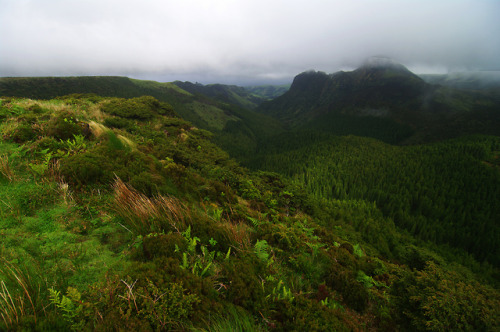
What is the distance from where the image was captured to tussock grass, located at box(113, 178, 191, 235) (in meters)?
4.92

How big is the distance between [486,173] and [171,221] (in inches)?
5746

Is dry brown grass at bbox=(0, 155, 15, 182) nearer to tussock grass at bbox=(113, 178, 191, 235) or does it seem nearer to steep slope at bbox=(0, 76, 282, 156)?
tussock grass at bbox=(113, 178, 191, 235)

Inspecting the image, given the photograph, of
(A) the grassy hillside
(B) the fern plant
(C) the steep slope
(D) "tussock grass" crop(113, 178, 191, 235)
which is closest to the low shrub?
(A) the grassy hillside

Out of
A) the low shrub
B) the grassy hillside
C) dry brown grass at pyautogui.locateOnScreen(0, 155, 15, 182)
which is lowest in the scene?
the grassy hillside

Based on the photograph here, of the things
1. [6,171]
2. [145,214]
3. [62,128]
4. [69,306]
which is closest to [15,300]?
[69,306]

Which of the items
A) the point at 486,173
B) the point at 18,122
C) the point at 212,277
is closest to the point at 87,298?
the point at 212,277

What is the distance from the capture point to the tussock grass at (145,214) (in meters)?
4.92

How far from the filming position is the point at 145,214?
511 centimetres

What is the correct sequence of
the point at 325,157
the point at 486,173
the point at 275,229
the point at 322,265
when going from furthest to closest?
the point at 325,157
the point at 486,173
the point at 275,229
the point at 322,265

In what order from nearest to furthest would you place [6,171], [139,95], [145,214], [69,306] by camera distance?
[69,306], [145,214], [6,171], [139,95]

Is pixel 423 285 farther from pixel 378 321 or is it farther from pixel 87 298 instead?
pixel 87 298

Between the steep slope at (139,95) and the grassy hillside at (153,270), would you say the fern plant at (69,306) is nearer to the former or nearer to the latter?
the grassy hillside at (153,270)

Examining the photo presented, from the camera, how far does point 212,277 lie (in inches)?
149

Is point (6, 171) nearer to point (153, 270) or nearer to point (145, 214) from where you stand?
point (145, 214)
